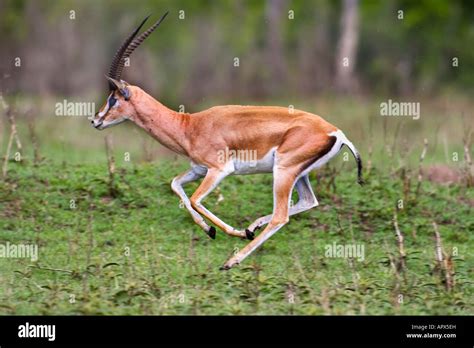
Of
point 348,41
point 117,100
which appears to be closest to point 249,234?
point 117,100

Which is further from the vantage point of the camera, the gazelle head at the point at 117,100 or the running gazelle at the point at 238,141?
the gazelle head at the point at 117,100

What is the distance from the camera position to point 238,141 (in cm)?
920

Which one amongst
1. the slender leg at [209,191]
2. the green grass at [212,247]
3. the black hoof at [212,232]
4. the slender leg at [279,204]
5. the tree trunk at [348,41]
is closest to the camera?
the green grass at [212,247]

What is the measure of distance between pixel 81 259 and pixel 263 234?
1.54 metres

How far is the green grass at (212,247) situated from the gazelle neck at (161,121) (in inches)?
36.9

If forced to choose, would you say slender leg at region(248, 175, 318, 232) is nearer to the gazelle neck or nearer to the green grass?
the green grass

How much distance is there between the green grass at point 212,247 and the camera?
780 centimetres

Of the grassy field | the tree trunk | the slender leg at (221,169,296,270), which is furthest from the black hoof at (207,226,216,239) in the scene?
the tree trunk

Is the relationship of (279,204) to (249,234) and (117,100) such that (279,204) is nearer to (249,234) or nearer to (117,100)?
(249,234)

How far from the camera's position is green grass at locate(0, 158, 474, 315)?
25.6ft

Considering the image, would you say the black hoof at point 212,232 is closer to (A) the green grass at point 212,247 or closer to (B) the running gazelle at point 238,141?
(B) the running gazelle at point 238,141

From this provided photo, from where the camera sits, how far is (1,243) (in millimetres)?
9648

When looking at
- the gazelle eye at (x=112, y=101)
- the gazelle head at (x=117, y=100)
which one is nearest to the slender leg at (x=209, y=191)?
the gazelle head at (x=117, y=100)
